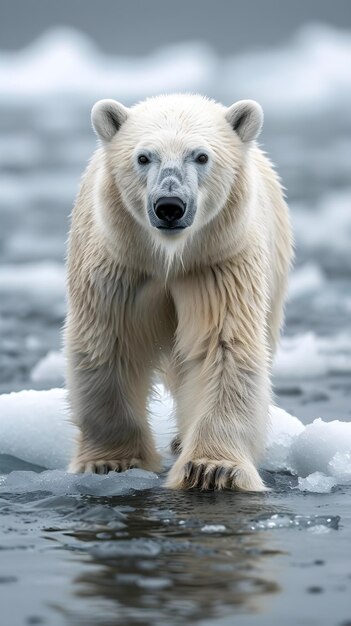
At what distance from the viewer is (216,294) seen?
495cm

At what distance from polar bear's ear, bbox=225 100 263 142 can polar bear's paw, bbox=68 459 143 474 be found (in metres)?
1.50

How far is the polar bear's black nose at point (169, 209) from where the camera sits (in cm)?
436

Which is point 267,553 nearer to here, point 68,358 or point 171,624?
point 171,624

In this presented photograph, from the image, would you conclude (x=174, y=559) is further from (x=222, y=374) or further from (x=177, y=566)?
(x=222, y=374)

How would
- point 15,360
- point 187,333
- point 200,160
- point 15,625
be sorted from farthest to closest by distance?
point 15,360 < point 187,333 < point 200,160 < point 15,625

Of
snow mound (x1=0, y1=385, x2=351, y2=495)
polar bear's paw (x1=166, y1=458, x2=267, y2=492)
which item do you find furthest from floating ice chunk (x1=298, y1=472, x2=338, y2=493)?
polar bear's paw (x1=166, y1=458, x2=267, y2=492)

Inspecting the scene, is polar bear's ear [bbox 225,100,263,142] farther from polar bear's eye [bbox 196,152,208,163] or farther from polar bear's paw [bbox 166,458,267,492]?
polar bear's paw [bbox 166,458,267,492]

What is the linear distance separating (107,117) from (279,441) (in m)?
1.80

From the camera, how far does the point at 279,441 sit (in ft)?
18.8

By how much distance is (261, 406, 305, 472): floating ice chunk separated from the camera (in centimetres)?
558

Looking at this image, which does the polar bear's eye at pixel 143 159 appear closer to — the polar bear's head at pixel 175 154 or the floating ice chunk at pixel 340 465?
the polar bear's head at pixel 175 154

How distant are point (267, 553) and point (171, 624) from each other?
2.42ft

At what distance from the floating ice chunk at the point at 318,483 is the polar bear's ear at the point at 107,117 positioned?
163 centimetres

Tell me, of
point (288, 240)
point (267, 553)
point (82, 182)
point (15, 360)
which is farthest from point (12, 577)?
point (15, 360)
